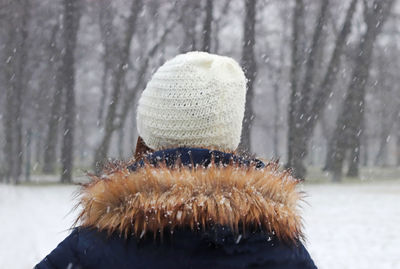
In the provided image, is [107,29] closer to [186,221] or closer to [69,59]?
[69,59]

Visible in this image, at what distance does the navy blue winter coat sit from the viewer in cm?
171

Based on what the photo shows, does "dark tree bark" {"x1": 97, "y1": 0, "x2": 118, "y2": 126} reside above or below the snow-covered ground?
above

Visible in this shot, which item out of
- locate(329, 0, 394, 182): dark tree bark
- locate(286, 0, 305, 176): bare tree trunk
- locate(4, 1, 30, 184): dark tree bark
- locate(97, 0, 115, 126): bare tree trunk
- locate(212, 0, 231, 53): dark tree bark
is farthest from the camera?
locate(212, 0, 231, 53): dark tree bark

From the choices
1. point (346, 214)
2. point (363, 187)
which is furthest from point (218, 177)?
point (363, 187)

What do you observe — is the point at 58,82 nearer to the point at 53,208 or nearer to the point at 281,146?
the point at 53,208

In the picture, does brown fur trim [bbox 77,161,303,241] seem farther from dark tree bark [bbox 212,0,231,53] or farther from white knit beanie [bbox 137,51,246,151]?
dark tree bark [bbox 212,0,231,53]

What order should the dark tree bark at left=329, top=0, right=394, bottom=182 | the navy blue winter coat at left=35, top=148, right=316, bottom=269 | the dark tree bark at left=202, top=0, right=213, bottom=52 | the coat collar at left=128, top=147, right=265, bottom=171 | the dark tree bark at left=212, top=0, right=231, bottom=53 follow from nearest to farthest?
the navy blue winter coat at left=35, top=148, right=316, bottom=269 < the coat collar at left=128, top=147, right=265, bottom=171 < the dark tree bark at left=202, top=0, right=213, bottom=52 < the dark tree bark at left=329, top=0, right=394, bottom=182 < the dark tree bark at left=212, top=0, right=231, bottom=53

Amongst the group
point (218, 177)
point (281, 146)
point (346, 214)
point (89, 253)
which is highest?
point (218, 177)

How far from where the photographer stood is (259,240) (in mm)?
1757

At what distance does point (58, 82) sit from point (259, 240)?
27.1m

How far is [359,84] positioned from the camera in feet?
90.3

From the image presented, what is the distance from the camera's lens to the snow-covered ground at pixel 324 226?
8773 millimetres

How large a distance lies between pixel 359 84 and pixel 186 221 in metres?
26.9

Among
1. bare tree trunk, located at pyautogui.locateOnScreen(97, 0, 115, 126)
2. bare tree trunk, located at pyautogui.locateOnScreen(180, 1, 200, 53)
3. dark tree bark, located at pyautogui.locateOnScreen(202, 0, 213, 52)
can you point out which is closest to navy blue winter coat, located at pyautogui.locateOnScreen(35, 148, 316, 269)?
dark tree bark, located at pyautogui.locateOnScreen(202, 0, 213, 52)
